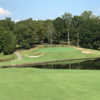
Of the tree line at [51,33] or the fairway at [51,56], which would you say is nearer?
the fairway at [51,56]

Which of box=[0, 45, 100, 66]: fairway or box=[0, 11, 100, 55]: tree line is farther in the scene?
box=[0, 11, 100, 55]: tree line

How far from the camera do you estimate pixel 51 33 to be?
264 feet

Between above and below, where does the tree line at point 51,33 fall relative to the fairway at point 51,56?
above

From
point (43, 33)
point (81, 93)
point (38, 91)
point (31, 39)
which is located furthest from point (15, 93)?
point (43, 33)

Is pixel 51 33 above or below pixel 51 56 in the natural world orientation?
above

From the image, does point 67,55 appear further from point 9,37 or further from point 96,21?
point 96,21

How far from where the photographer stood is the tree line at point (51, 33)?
66.1m

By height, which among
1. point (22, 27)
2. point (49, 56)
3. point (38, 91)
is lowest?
point (49, 56)

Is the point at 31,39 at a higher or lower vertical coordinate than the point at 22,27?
lower

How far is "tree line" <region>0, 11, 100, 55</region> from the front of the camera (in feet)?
217

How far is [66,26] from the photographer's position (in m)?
90.2

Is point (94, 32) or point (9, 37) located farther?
point (94, 32)

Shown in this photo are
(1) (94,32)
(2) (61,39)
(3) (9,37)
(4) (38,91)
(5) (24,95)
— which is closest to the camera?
(5) (24,95)

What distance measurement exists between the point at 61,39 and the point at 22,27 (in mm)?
23260
